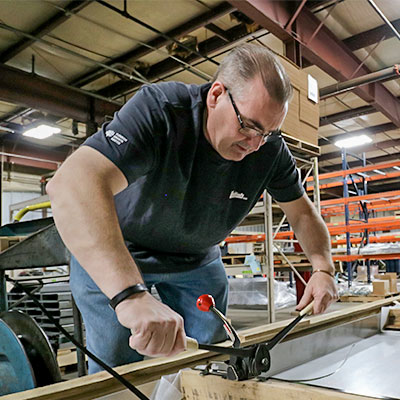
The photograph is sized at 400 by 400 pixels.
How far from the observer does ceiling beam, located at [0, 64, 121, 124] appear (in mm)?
5664

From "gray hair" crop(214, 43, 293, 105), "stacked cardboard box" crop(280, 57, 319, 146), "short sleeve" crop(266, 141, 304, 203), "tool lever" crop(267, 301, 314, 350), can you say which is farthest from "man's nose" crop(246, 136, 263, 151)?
"stacked cardboard box" crop(280, 57, 319, 146)

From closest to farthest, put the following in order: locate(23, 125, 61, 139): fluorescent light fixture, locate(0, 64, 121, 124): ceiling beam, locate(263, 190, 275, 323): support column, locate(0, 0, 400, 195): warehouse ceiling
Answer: locate(263, 190, 275, 323): support column → locate(0, 0, 400, 195): warehouse ceiling → locate(0, 64, 121, 124): ceiling beam → locate(23, 125, 61, 139): fluorescent light fixture

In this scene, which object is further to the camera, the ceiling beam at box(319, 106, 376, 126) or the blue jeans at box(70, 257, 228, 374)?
the ceiling beam at box(319, 106, 376, 126)

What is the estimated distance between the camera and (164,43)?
5.59m

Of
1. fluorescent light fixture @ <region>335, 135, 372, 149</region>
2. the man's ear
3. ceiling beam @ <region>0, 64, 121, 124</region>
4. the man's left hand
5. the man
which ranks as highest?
fluorescent light fixture @ <region>335, 135, 372, 149</region>

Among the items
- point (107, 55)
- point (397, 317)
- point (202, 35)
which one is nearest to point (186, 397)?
point (397, 317)

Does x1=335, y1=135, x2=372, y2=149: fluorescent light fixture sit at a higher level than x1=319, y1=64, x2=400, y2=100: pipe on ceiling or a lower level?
higher

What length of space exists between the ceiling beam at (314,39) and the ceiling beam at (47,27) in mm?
1835

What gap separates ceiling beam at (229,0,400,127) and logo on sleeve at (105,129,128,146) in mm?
3569

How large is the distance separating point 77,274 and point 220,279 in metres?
0.54

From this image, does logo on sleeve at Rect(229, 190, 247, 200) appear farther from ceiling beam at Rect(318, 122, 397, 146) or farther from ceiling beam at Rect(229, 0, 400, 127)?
ceiling beam at Rect(318, 122, 397, 146)

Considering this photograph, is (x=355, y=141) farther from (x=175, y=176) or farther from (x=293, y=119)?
(x=175, y=176)

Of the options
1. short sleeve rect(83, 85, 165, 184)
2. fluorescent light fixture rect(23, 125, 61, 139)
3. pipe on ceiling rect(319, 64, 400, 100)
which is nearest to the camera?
short sleeve rect(83, 85, 165, 184)

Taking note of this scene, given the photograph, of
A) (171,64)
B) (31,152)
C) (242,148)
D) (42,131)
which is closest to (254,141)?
(242,148)
